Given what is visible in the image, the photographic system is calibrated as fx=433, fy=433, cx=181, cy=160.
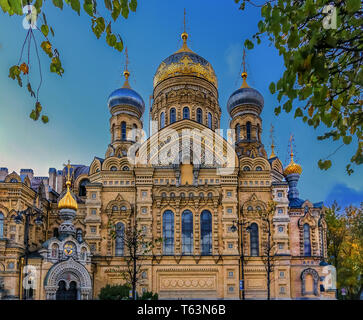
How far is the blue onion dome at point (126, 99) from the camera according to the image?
30859 mm

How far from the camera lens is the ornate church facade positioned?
23.0 m

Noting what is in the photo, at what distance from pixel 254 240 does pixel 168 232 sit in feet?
16.7

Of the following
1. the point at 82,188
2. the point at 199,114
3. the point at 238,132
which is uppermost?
the point at 199,114

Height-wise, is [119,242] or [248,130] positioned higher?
[248,130]

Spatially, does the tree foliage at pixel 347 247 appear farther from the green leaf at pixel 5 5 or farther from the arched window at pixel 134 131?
the green leaf at pixel 5 5

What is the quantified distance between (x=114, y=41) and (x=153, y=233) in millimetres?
21377

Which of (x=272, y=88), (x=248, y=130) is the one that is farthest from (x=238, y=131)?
(x=272, y=88)

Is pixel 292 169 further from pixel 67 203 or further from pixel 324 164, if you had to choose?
pixel 324 164

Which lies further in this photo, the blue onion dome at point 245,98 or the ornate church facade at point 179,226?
the blue onion dome at point 245,98

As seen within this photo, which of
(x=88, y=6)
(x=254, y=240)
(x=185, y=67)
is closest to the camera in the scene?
(x=88, y=6)

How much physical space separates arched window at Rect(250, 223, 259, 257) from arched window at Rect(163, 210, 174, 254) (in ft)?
15.3

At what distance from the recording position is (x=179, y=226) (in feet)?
83.0

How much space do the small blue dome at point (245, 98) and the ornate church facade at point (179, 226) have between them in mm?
4549

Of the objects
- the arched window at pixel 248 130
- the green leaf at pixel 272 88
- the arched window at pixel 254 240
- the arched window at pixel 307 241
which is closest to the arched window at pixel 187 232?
the arched window at pixel 254 240
